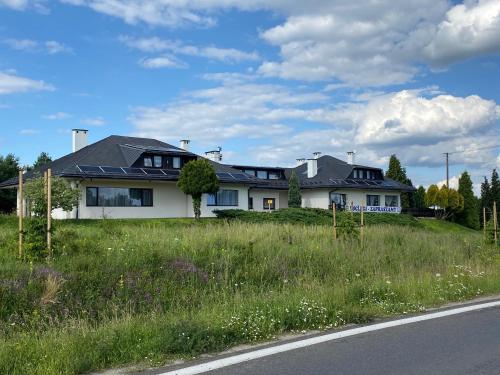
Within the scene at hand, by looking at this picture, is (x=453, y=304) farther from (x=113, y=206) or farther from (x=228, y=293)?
(x=113, y=206)

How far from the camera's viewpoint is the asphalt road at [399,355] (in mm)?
5188

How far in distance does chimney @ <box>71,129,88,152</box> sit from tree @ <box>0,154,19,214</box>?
23.8ft

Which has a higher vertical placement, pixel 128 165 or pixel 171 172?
pixel 128 165

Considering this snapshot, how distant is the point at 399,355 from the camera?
5.70 metres

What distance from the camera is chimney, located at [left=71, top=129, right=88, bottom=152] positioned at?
39.7 m

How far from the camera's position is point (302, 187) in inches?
2050

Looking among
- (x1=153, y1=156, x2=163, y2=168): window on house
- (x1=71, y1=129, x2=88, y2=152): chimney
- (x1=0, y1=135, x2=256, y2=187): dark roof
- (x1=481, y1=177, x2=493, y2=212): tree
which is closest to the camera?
(x1=0, y1=135, x2=256, y2=187): dark roof

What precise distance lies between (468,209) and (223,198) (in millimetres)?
34013

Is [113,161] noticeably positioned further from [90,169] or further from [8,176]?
[8,176]

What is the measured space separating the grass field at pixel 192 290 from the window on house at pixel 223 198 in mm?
22934

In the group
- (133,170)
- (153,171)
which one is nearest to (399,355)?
(133,170)

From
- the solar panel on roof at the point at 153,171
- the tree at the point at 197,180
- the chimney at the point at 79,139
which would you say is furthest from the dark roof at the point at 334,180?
the chimney at the point at 79,139

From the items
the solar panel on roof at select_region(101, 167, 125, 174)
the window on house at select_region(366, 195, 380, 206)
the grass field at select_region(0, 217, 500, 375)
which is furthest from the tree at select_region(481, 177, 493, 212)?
the grass field at select_region(0, 217, 500, 375)

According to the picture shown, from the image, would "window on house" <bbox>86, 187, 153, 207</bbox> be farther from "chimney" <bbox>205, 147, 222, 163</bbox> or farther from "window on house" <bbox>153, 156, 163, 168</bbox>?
"chimney" <bbox>205, 147, 222, 163</bbox>
